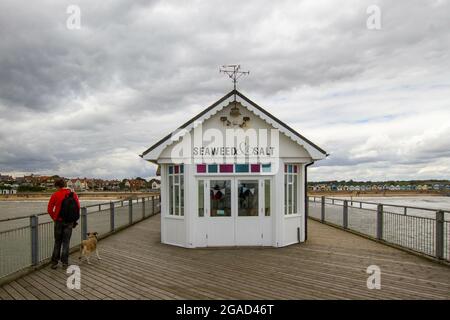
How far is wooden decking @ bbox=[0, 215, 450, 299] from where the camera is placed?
19.2 feet

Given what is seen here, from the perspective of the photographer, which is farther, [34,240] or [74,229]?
[74,229]

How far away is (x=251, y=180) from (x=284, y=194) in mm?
957

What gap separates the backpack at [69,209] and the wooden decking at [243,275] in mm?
980

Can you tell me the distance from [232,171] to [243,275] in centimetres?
342

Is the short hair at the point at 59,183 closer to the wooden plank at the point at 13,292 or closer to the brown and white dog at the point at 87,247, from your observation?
the brown and white dog at the point at 87,247

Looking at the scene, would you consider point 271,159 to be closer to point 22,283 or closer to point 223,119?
point 223,119

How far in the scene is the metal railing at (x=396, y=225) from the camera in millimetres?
8195

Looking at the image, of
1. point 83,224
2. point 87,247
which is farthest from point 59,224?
point 83,224

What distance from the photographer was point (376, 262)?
26.8 feet

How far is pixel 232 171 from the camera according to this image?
989 cm

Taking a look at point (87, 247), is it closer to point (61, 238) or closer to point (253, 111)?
point (61, 238)

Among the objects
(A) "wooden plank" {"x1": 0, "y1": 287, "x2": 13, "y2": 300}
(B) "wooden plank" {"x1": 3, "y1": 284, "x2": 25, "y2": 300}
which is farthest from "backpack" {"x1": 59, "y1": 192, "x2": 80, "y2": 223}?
(A) "wooden plank" {"x1": 0, "y1": 287, "x2": 13, "y2": 300}

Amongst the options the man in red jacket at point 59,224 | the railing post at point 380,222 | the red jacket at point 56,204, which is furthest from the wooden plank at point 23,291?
the railing post at point 380,222
